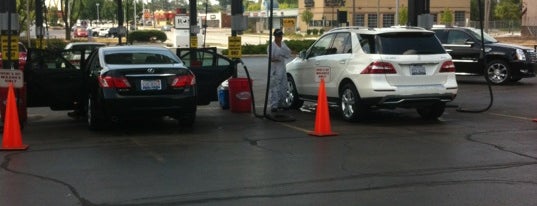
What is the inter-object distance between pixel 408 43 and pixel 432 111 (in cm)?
156

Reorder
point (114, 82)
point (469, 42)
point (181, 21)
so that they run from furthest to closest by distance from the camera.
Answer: point (181, 21) → point (469, 42) → point (114, 82)

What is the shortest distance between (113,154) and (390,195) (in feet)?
13.1

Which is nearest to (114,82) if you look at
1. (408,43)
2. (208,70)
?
(208,70)

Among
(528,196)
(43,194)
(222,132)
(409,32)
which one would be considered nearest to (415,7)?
(409,32)

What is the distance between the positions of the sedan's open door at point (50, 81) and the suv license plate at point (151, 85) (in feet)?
6.19

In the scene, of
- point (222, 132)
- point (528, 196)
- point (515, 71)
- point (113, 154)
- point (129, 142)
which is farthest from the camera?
point (515, 71)

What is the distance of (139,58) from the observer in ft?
35.5

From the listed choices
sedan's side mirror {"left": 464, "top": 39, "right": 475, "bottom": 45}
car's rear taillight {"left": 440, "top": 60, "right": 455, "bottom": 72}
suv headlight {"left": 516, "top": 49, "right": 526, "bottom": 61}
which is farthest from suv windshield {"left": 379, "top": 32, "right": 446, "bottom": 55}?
sedan's side mirror {"left": 464, "top": 39, "right": 475, "bottom": 45}

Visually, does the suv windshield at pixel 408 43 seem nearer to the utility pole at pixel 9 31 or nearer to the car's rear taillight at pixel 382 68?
the car's rear taillight at pixel 382 68

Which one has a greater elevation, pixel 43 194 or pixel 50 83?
pixel 50 83

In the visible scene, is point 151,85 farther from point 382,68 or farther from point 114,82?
point 382,68

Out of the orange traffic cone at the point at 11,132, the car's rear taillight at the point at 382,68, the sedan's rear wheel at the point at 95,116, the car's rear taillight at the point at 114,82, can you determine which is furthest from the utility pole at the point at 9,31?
the car's rear taillight at the point at 382,68

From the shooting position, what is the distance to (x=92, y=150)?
29.3ft

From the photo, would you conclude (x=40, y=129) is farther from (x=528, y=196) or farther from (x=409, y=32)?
(x=528, y=196)
